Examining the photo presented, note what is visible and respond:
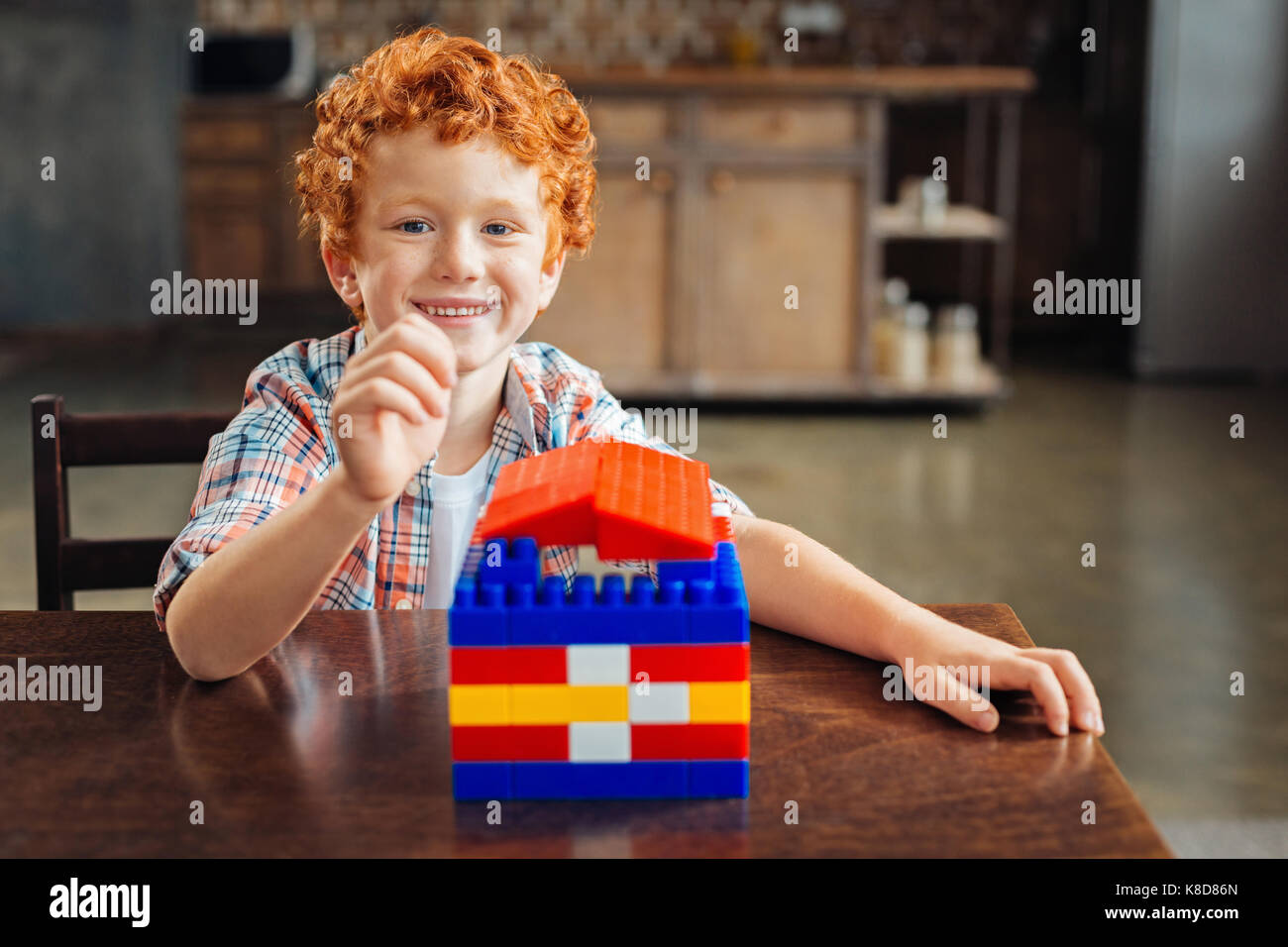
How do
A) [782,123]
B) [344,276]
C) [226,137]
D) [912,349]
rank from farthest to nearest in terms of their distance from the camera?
[226,137], [912,349], [782,123], [344,276]

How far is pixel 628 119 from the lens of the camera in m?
4.06

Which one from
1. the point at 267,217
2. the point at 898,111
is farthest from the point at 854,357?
the point at 267,217

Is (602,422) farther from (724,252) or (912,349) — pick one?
(912,349)

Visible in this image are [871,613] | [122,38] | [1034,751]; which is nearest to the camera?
[1034,751]

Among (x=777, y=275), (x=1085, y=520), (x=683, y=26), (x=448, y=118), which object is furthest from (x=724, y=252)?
(x=448, y=118)

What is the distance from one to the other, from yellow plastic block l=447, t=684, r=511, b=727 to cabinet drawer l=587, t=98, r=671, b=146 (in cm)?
359

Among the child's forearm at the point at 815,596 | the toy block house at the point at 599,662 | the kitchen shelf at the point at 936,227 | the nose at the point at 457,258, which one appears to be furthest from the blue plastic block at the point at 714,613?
the kitchen shelf at the point at 936,227

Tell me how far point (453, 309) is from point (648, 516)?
37 centimetres

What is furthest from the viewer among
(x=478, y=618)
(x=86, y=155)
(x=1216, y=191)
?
(x=86, y=155)

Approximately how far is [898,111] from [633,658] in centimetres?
548

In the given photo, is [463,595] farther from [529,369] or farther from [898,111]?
[898,111]

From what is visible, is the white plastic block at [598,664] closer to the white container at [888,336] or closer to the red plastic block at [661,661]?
the red plastic block at [661,661]

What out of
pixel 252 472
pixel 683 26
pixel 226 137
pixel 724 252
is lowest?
pixel 252 472
